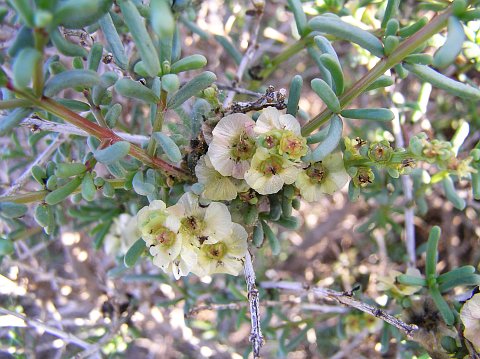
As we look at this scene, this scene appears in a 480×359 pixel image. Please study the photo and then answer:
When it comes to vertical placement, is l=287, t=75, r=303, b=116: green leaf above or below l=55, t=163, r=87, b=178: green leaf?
above

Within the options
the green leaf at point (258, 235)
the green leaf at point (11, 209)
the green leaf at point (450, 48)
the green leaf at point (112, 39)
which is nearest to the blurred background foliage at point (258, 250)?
the green leaf at point (11, 209)

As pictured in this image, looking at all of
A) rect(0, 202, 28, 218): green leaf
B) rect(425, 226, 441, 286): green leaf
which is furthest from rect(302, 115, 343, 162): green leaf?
rect(0, 202, 28, 218): green leaf

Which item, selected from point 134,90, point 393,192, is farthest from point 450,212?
point 134,90

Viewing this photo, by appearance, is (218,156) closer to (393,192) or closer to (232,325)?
(393,192)

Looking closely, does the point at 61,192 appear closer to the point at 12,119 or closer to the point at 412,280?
the point at 12,119

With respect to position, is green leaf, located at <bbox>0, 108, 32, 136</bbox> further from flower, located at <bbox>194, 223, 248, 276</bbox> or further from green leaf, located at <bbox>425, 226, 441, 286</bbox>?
green leaf, located at <bbox>425, 226, 441, 286</bbox>

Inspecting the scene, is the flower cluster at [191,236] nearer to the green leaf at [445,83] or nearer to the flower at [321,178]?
the flower at [321,178]
